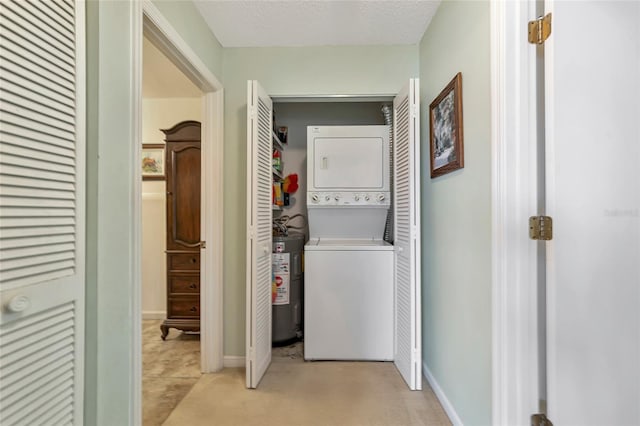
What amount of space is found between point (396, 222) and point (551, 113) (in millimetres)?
1400

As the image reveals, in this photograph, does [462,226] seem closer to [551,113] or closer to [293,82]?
[551,113]

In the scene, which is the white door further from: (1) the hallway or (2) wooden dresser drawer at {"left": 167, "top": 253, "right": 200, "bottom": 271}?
(2) wooden dresser drawer at {"left": 167, "top": 253, "right": 200, "bottom": 271}

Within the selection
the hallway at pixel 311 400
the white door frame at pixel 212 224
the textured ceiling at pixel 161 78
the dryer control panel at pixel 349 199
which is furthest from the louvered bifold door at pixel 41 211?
the dryer control panel at pixel 349 199

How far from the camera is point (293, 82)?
2.48m

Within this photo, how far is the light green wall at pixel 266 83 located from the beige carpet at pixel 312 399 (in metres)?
0.39

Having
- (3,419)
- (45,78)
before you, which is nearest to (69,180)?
(45,78)

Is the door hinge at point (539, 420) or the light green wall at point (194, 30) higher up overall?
the light green wall at point (194, 30)

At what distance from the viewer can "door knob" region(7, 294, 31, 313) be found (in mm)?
835

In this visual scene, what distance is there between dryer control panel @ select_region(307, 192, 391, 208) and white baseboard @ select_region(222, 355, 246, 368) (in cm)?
140

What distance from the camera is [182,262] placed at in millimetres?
2971

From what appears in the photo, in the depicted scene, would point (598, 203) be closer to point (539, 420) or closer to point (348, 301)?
point (539, 420)

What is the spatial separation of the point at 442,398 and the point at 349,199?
160 centimetres

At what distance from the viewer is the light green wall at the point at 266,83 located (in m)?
2.46

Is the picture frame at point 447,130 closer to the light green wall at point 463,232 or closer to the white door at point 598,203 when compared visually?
the light green wall at point 463,232
